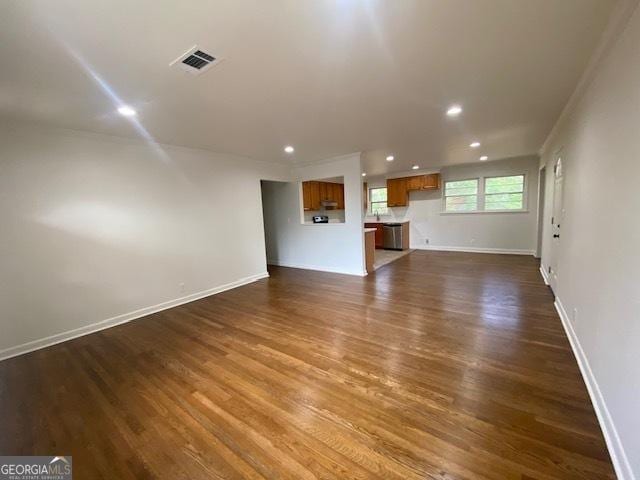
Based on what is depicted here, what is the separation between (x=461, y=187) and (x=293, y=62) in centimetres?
687

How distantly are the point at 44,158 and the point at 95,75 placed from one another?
5.55 feet

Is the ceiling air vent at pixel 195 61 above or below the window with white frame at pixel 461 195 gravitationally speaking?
above

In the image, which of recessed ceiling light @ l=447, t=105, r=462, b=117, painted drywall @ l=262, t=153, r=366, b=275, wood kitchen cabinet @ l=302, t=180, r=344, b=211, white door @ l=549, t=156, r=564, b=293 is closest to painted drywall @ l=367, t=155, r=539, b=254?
wood kitchen cabinet @ l=302, t=180, r=344, b=211

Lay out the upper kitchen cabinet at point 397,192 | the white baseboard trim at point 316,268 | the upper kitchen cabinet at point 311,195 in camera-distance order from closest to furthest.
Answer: the white baseboard trim at point 316,268, the upper kitchen cabinet at point 311,195, the upper kitchen cabinet at point 397,192

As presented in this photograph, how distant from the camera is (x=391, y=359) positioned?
2.38m

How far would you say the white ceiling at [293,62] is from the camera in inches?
57.4

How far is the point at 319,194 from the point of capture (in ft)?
22.6

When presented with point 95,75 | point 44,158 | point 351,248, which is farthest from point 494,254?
point 44,158

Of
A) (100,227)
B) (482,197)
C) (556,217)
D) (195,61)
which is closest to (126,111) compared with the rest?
(195,61)

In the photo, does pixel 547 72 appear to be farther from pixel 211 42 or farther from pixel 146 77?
pixel 146 77
